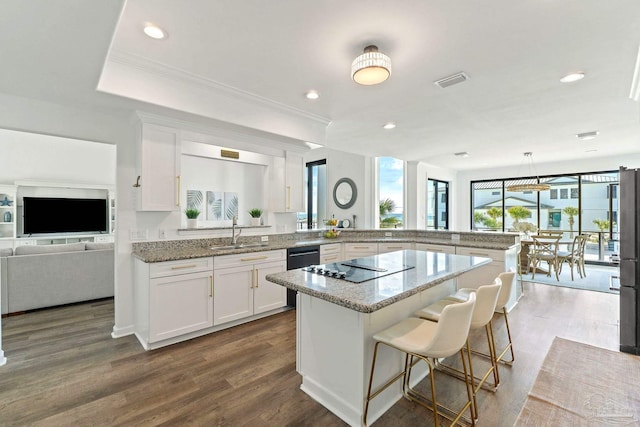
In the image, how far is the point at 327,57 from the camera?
2369mm

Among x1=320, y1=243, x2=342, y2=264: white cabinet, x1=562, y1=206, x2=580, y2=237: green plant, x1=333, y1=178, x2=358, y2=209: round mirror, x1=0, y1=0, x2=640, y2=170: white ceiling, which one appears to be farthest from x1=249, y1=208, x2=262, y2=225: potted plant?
x1=562, y1=206, x2=580, y2=237: green plant

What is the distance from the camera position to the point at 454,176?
29.4ft

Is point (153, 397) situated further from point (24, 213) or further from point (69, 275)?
point (24, 213)

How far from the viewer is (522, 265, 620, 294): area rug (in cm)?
504

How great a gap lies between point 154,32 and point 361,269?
2354 mm

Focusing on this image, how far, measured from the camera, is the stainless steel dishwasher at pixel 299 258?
12.7 feet

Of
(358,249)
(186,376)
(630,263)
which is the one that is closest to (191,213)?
(186,376)

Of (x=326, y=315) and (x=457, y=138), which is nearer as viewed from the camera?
(x=326, y=315)

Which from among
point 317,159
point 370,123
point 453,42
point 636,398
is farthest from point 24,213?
point 636,398

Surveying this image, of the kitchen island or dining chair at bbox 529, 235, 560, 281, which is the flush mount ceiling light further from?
dining chair at bbox 529, 235, 560, 281

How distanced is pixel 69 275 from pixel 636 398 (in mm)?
6011

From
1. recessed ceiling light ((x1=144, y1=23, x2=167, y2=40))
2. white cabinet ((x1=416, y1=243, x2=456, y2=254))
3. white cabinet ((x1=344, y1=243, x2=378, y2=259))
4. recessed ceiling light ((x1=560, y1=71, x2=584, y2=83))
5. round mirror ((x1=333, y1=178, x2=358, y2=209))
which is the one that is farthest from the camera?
round mirror ((x1=333, y1=178, x2=358, y2=209))

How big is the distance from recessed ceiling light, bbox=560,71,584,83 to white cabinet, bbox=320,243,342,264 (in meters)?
3.34

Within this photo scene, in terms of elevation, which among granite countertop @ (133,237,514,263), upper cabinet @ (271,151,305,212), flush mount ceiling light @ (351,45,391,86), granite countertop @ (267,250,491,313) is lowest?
granite countertop @ (267,250,491,313)
